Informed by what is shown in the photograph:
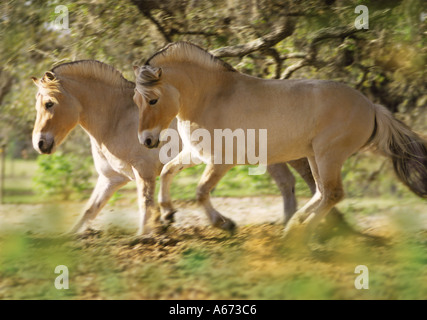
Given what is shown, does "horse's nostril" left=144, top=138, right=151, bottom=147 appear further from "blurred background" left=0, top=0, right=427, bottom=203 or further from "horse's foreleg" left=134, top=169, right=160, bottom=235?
"blurred background" left=0, top=0, right=427, bottom=203

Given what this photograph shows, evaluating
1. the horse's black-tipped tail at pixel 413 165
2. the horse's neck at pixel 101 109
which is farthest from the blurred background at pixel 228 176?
the horse's neck at pixel 101 109

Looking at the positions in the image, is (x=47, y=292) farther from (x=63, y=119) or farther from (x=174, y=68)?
(x=174, y=68)

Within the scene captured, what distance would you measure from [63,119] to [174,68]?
1.23 m

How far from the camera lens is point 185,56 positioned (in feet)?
16.8

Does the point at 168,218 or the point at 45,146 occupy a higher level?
the point at 45,146

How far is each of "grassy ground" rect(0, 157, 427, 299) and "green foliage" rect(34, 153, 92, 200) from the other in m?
2.74

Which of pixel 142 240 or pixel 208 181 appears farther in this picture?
pixel 142 240

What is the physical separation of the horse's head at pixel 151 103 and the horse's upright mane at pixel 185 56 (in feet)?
0.66

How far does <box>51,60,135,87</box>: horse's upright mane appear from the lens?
551cm

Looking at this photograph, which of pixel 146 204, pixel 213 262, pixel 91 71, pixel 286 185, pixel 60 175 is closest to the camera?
pixel 213 262

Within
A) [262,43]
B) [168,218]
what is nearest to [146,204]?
[168,218]

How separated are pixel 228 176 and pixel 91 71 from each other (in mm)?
4107

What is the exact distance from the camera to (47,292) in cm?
398

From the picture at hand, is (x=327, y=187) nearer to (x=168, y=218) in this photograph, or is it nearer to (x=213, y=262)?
(x=213, y=262)
